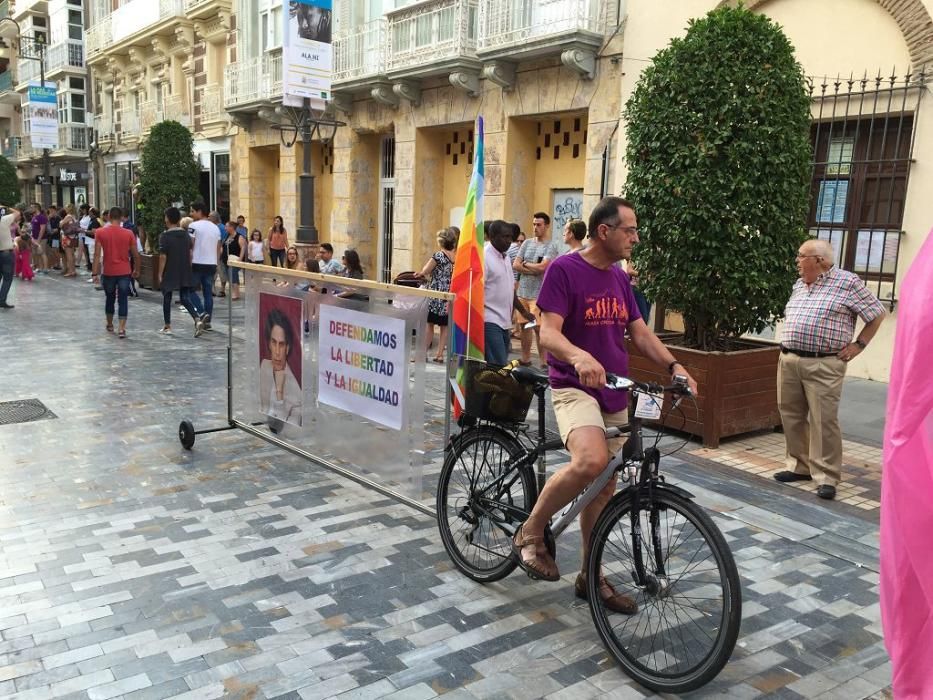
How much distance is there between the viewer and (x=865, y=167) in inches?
361

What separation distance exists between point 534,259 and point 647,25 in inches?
162

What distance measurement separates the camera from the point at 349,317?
5070mm

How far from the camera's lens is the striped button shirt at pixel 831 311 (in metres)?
5.30

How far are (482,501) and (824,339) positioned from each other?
286cm

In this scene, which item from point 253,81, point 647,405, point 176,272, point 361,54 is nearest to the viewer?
point 647,405

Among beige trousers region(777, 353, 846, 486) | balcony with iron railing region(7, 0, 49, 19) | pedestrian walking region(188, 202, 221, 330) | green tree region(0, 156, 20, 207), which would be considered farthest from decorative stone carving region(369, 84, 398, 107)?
balcony with iron railing region(7, 0, 49, 19)

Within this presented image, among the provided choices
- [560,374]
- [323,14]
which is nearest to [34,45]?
[323,14]

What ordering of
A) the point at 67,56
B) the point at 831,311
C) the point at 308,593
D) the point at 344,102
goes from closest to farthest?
the point at 308,593
the point at 831,311
the point at 344,102
the point at 67,56

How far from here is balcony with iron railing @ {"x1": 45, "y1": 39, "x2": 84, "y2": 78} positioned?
36.2 m

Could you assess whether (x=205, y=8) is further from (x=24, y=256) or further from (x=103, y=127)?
(x=103, y=127)

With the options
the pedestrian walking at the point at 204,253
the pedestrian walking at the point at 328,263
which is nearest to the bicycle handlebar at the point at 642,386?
the pedestrian walking at the point at 328,263

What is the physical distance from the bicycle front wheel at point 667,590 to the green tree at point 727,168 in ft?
12.0

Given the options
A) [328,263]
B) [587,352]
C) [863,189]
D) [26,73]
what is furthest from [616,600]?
[26,73]

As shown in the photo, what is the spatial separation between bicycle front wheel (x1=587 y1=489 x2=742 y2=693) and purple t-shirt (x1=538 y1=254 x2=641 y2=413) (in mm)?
564
